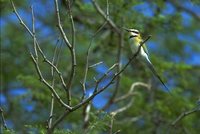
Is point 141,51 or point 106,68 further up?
point 106,68

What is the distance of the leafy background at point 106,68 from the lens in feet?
23.1

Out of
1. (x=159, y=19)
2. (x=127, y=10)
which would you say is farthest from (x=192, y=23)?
(x=127, y=10)

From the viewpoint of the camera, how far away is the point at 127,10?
256 inches

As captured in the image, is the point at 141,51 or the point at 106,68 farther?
the point at 106,68

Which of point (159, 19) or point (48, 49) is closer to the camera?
point (159, 19)

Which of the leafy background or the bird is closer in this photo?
the bird

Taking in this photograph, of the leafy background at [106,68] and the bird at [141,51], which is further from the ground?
the leafy background at [106,68]

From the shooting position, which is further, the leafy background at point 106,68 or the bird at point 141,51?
the leafy background at point 106,68

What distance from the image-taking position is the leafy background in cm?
705

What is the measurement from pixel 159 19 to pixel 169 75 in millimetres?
811

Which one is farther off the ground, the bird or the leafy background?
the leafy background

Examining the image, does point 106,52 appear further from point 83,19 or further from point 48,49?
point 48,49

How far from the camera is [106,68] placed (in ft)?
27.9

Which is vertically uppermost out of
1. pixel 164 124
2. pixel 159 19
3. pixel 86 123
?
pixel 159 19
